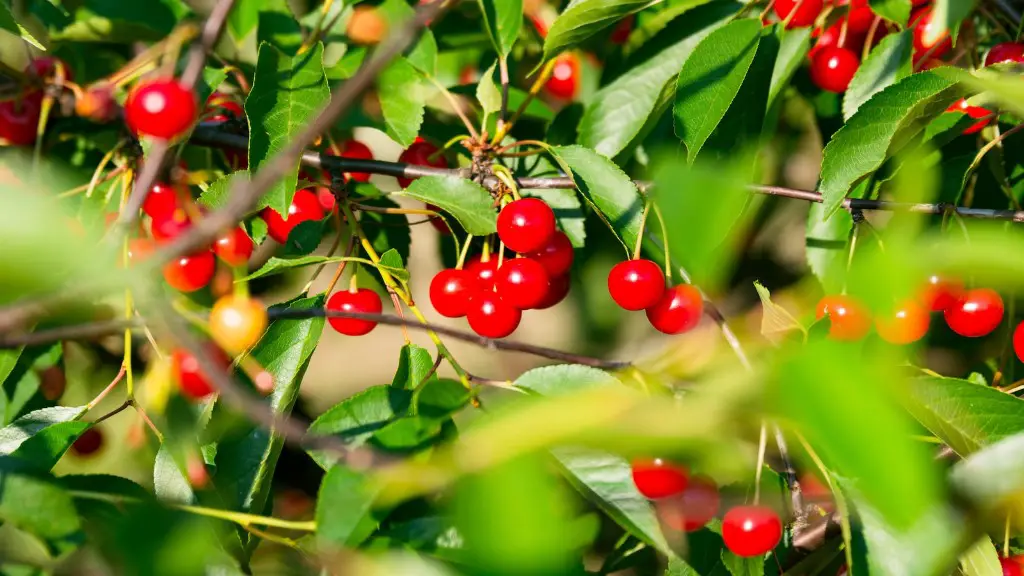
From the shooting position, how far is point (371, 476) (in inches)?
24.3

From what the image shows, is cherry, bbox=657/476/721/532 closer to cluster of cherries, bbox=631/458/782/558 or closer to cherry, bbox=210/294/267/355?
cluster of cherries, bbox=631/458/782/558

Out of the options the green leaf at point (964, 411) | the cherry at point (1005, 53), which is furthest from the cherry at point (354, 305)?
the cherry at point (1005, 53)

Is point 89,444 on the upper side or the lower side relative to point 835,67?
lower

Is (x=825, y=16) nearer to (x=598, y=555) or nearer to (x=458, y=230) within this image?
(x=458, y=230)

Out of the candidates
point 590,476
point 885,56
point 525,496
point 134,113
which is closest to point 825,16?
point 885,56

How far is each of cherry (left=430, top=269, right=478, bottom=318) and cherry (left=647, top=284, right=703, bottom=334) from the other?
0.71 feet

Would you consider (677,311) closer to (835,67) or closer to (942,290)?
(942,290)

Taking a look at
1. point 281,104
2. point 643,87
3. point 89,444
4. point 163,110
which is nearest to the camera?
point 163,110

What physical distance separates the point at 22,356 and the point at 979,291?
1.28m

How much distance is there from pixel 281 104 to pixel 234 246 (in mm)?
225

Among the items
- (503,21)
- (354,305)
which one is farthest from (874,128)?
(354,305)

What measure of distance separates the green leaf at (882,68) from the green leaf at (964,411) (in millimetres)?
428

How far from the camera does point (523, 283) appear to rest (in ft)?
3.10

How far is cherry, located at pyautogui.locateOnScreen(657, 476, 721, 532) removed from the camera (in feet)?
3.04
